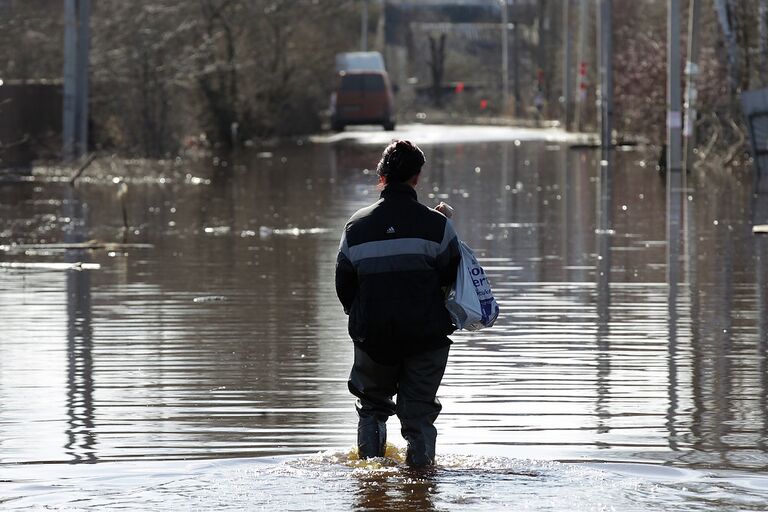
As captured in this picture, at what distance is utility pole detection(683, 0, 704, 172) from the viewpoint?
31109mm

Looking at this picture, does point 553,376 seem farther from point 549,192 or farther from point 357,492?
point 549,192

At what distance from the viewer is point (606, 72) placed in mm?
41062

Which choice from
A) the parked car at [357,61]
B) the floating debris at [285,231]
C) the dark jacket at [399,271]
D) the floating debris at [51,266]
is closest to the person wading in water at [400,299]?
the dark jacket at [399,271]

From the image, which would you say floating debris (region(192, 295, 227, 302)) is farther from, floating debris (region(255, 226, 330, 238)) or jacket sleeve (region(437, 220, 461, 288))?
jacket sleeve (region(437, 220, 461, 288))

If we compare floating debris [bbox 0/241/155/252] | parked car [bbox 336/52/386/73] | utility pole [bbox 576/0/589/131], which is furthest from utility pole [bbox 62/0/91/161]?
parked car [bbox 336/52/386/73]

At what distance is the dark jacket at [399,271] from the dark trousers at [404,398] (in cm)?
9

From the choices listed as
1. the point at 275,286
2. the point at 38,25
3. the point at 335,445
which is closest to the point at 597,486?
the point at 335,445

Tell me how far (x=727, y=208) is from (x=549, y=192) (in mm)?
4952

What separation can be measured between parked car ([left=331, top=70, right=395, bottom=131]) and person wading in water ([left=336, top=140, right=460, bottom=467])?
164 feet

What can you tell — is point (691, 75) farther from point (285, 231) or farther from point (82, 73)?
point (285, 231)

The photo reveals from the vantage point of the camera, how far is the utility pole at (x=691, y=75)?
31.1m

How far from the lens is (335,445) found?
8.49 metres

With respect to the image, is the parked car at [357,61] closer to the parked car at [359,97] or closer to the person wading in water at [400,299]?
the parked car at [359,97]

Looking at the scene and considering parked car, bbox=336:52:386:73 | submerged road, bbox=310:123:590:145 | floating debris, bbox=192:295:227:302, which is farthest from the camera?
parked car, bbox=336:52:386:73
